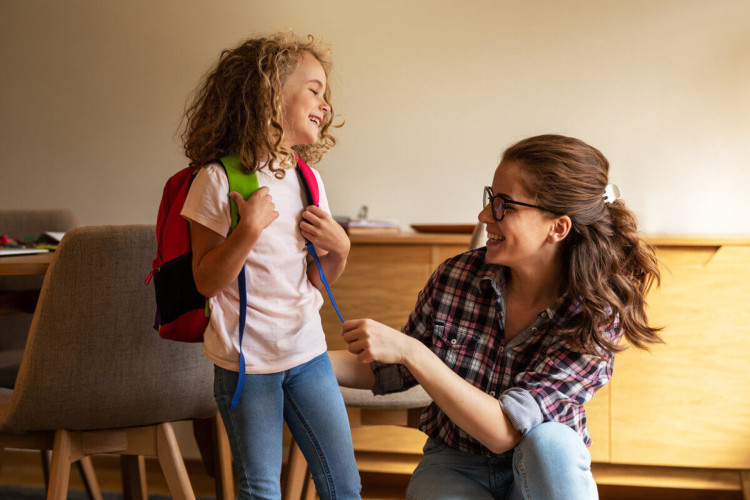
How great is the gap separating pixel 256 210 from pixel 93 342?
50 centimetres

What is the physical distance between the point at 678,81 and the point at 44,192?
2.69 meters

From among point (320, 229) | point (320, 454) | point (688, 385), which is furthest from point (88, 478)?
point (688, 385)

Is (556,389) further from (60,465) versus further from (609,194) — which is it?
(60,465)

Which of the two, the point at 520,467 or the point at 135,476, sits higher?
the point at 520,467

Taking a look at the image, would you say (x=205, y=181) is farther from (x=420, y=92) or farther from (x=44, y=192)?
(x=44, y=192)

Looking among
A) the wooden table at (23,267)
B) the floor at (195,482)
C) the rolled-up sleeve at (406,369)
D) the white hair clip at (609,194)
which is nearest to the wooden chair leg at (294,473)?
the rolled-up sleeve at (406,369)

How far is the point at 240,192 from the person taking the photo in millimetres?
1176

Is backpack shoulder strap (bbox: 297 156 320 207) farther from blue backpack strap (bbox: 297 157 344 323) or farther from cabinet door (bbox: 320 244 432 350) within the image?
cabinet door (bbox: 320 244 432 350)

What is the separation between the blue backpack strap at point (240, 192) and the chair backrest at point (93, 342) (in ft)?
0.99

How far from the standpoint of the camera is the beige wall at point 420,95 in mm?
2627

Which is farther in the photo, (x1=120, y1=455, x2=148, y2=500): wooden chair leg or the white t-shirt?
(x1=120, y1=455, x2=148, y2=500): wooden chair leg

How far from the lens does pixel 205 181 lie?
118 cm

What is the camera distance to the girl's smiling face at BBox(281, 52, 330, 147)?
1.28 meters

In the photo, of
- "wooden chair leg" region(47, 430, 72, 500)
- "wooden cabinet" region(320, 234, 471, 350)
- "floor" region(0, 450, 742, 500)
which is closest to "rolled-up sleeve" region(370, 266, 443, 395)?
"wooden chair leg" region(47, 430, 72, 500)
